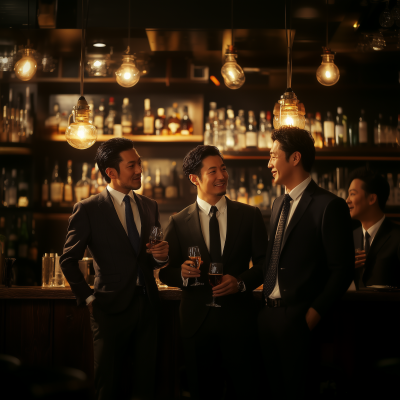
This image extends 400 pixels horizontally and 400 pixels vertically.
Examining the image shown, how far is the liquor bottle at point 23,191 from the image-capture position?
4008 mm

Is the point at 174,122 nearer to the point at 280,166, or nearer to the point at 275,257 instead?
the point at 280,166

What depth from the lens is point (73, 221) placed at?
7.45 ft

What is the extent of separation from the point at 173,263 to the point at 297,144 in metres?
0.83

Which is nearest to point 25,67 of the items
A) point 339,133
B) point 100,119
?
point 100,119

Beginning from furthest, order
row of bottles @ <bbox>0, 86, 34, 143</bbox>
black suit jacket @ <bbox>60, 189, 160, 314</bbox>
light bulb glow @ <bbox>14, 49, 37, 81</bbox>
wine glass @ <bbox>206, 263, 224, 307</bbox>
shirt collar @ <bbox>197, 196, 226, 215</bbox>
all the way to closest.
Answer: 1. row of bottles @ <bbox>0, 86, 34, 143</bbox>
2. light bulb glow @ <bbox>14, 49, 37, 81</bbox>
3. shirt collar @ <bbox>197, 196, 226, 215</bbox>
4. black suit jacket @ <bbox>60, 189, 160, 314</bbox>
5. wine glass @ <bbox>206, 263, 224, 307</bbox>

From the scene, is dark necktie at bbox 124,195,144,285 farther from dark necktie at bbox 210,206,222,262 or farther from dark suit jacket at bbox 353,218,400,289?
dark suit jacket at bbox 353,218,400,289

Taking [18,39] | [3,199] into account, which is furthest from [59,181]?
[18,39]

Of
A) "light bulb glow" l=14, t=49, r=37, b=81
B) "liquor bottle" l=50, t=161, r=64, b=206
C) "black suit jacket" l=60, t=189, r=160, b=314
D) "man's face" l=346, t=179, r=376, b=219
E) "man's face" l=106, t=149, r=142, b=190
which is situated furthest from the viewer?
"liquor bottle" l=50, t=161, r=64, b=206

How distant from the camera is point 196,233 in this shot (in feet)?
7.27

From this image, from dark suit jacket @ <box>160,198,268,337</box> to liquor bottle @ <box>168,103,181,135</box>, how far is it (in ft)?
6.36

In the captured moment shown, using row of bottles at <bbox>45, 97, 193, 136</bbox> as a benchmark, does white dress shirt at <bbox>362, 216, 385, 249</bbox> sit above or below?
below

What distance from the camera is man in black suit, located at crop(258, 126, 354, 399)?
6.05 ft

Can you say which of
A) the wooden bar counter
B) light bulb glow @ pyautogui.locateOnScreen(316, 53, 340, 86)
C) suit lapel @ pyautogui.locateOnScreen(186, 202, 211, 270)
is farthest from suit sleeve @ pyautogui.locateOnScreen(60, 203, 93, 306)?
light bulb glow @ pyautogui.locateOnScreen(316, 53, 340, 86)

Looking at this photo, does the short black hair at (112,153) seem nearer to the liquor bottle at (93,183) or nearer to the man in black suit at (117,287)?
the man in black suit at (117,287)
